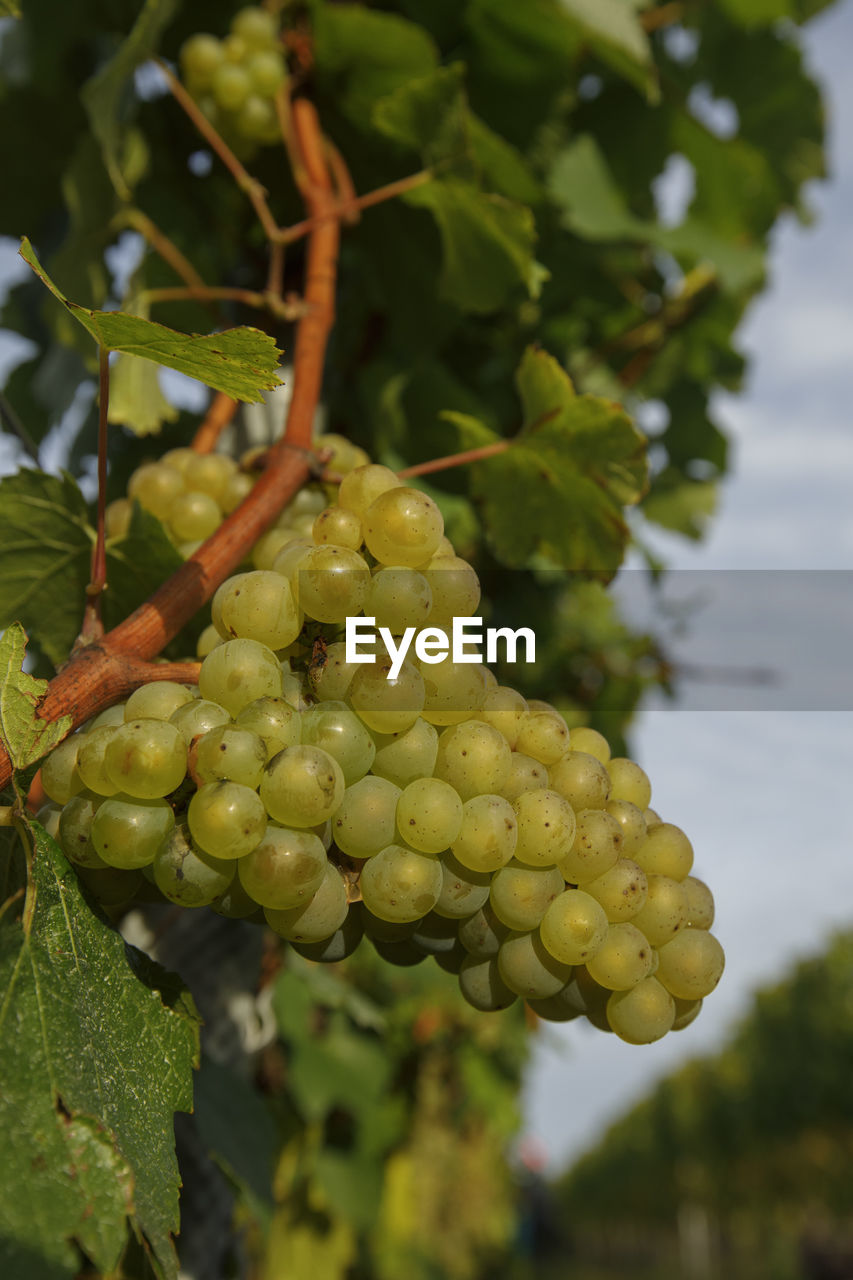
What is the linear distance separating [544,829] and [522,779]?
0.16 ft

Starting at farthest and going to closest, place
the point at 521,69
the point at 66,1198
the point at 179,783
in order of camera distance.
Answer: the point at 521,69, the point at 179,783, the point at 66,1198

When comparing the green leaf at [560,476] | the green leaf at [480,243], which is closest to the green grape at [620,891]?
the green leaf at [560,476]

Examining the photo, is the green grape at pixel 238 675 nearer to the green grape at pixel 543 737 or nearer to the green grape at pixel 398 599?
the green grape at pixel 398 599

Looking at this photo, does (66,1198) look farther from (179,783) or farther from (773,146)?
(773,146)

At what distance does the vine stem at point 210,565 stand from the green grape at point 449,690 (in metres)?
0.18

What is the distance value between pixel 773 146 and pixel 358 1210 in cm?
289

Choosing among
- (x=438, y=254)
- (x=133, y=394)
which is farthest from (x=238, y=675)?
(x=438, y=254)

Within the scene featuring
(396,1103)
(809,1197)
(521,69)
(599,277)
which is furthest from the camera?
(809,1197)

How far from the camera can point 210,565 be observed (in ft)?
2.58

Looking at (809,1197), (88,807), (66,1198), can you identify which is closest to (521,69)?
(88,807)

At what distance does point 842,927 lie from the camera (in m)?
19.2

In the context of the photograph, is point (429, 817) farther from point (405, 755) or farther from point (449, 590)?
point (449, 590)

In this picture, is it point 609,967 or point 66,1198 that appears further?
point 609,967

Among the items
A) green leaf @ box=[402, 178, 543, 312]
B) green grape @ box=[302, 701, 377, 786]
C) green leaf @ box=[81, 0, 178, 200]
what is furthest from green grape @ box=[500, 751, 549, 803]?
green leaf @ box=[81, 0, 178, 200]
